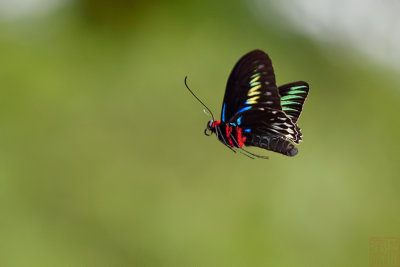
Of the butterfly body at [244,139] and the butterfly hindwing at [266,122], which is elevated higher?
the butterfly hindwing at [266,122]

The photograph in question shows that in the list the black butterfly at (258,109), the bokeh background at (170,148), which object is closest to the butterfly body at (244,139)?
the black butterfly at (258,109)

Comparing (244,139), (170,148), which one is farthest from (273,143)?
(170,148)

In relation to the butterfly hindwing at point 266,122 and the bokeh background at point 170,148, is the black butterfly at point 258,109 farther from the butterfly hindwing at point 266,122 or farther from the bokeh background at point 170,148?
the bokeh background at point 170,148

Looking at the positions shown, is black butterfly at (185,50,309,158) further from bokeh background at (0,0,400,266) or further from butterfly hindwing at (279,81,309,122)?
bokeh background at (0,0,400,266)

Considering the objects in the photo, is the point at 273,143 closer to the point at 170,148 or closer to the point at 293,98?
the point at 293,98

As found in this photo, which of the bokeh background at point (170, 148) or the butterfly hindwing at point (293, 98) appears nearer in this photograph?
the butterfly hindwing at point (293, 98)

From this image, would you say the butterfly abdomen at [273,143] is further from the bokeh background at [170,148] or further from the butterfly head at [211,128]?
the bokeh background at [170,148]

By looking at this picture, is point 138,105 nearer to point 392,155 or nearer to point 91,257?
point 91,257

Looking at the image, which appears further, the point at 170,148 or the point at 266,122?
the point at 170,148
